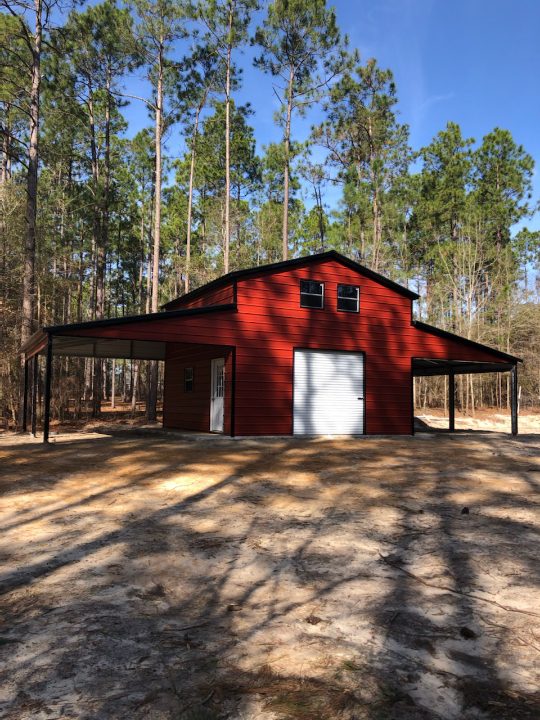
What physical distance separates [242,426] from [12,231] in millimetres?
13097

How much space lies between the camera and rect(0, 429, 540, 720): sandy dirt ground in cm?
229

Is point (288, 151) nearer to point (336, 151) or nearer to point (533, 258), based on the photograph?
point (336, 151)

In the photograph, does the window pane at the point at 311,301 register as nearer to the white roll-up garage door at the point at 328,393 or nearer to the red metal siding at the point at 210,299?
the white roll-up garage door at the point at 328,393

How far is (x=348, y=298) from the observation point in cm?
1558

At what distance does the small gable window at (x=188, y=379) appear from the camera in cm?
1686

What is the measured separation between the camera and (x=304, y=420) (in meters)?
14.8

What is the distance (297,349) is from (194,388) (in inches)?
155

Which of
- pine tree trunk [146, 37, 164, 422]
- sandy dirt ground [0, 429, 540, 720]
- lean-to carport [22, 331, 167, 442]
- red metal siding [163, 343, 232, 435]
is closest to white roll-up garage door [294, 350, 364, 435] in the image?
red metal siding [163, 343, 232, 435]

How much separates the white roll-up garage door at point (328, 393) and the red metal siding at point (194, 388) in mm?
2031

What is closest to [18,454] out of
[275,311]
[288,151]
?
[275,311]

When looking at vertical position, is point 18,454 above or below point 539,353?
below

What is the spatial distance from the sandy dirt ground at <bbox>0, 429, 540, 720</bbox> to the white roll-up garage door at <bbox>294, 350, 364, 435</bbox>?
7.27 metres

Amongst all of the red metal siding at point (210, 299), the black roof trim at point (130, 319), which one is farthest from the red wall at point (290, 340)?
the red metal siding at point (210, 299)

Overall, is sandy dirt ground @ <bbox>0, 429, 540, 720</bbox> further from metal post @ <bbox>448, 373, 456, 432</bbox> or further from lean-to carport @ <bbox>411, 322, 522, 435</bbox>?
metal post @ <bbox>448, 373, 456, 432</bbox>
